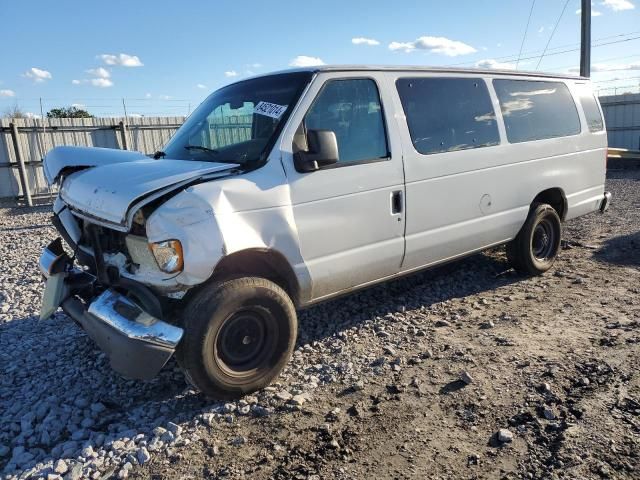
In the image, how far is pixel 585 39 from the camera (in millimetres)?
17109

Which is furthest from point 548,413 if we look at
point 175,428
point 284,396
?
point 175,428

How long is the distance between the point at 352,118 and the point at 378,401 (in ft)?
6.97

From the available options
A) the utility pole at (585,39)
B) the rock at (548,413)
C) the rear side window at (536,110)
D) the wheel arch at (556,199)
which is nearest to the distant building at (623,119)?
the utility pole at (585,39)

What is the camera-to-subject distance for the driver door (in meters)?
3.71

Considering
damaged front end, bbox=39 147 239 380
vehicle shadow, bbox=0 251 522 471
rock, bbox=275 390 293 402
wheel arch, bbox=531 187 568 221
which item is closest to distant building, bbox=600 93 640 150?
wheel arch, bbox=531 187 568 221

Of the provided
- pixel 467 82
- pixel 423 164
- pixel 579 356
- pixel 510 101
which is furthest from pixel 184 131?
pixel 579 356

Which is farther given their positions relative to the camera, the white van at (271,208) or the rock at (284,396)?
the rock at (284,396)

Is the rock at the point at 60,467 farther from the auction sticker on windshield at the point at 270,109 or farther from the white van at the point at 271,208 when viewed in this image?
the auction sticker on windshield at the point at 270,109

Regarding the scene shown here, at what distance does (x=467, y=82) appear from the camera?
16.4 feet

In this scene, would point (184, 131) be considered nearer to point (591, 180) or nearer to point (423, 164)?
point (423, 164)

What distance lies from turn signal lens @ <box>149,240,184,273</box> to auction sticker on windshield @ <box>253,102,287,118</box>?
1.27 m

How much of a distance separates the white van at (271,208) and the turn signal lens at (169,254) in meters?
0.01

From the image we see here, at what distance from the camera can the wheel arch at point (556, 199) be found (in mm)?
5927

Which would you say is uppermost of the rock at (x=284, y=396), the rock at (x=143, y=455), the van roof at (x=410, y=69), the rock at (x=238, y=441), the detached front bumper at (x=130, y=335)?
the van roof at (x=410, y=69)
